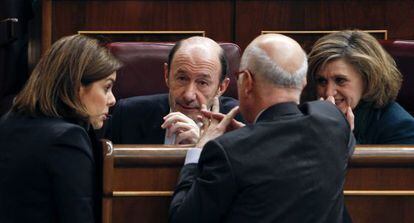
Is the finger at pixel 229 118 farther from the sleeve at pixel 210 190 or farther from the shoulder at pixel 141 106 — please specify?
the shoulder at pixel 141 106

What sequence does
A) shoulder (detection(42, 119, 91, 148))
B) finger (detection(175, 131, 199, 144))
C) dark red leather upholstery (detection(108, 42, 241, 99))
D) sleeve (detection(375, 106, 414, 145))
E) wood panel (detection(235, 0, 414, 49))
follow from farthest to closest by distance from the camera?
wood panel (detection(235, 0, 414, 49)), dark red leather upholstery (detection(108, 42, 241, 99)), sleeve (detection(375, 106, 414, 145)), finger (detection(175, 131, 199, 144)), shoulder (detection(42, 119, 91, 148))

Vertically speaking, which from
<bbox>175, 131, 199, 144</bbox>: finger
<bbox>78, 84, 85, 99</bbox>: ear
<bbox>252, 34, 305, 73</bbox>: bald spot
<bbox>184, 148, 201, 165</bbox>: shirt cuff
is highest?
<bbox>252, 34, 305, 73</bbox>: bald spot

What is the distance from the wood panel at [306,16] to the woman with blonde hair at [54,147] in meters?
1.18

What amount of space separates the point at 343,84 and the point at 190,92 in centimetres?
26

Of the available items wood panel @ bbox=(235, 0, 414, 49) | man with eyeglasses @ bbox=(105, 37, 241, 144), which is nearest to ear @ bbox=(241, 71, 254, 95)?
man with eyeglasses @ bbox=(105, 37, 241, 144)

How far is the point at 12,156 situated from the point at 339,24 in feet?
4.56

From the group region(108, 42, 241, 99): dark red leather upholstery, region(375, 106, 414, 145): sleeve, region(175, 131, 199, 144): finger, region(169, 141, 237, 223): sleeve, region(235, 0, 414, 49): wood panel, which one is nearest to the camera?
region(169, 141, 237, 223): sleeve

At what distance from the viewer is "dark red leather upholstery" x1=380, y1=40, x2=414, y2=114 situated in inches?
59.8

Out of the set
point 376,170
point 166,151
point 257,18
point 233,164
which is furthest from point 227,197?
point 257,18

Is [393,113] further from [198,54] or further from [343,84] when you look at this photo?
[198,54]

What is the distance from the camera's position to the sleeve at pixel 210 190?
2.80 ft

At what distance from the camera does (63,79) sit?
1.02 metres

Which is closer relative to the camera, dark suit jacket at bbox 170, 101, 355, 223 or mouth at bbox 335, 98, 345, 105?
dark suit jacket at bbox 170, 101, 355, 223

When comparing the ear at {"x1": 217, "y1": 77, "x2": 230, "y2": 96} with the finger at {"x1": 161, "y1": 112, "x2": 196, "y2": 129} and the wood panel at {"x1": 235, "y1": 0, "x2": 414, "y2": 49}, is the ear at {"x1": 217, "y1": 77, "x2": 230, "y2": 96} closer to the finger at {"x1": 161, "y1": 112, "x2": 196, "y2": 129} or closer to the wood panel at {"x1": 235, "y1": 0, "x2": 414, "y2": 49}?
the finger at {"x1": 161, "y1": 112, "x2": 196, "y2": 129}
